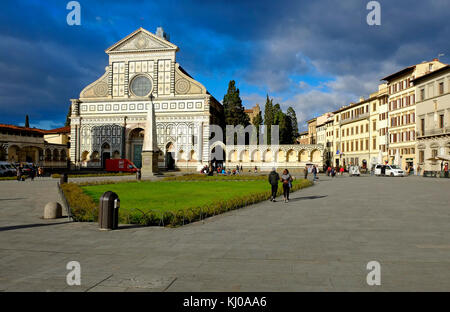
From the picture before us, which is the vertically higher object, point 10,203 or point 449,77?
point 449,77

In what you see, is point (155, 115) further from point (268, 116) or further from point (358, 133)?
point (358, 133)

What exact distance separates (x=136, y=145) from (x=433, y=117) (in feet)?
147

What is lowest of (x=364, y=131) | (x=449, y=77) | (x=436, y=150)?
(x=436, y=150)

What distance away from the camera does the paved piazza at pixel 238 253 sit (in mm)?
5215

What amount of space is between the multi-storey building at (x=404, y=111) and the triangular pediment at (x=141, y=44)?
3586cm

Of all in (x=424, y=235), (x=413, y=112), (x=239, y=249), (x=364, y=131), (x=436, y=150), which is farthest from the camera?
Result: (x=364, y=131)

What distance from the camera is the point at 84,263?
20.8 ft

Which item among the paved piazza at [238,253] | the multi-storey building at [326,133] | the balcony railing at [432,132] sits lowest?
the paved piazza at [238,253]

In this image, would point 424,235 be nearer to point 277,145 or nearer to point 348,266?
point 348,266

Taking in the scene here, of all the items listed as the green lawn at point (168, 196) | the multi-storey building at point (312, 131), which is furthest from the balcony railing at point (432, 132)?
the multi-storey building at point (312, 131)

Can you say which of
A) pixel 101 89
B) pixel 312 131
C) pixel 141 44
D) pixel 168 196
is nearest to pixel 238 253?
pixel 168 196

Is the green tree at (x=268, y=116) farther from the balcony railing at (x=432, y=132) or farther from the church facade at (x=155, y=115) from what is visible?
the balcony railing at (x=432, y=132)

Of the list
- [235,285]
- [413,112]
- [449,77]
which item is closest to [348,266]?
[235,285]

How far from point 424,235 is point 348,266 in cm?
376
